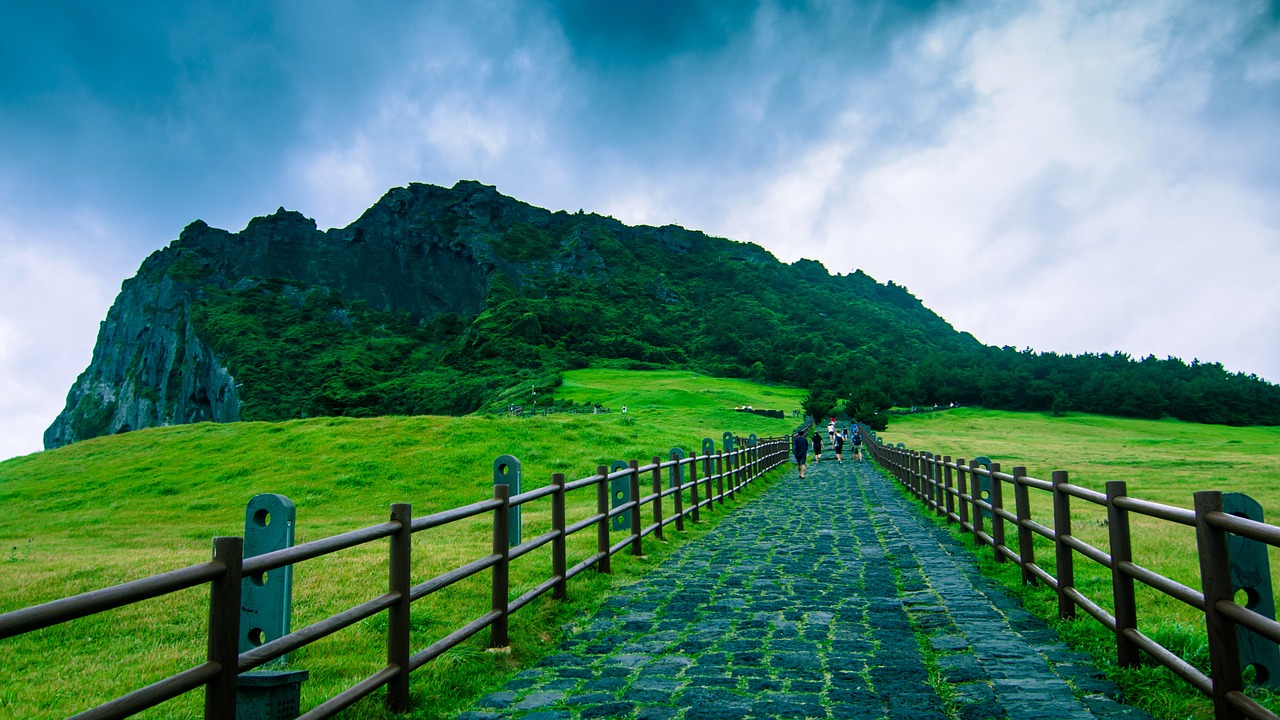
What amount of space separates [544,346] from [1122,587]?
132 m

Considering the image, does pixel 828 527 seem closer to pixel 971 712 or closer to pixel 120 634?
pixel 971 712

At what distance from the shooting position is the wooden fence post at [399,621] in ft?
14.4

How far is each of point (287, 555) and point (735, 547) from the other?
339 inches

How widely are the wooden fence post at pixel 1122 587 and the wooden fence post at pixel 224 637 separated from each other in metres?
4.93

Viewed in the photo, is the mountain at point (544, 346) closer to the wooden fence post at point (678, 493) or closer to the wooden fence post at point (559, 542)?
the wooden fence post at point (678, 493)

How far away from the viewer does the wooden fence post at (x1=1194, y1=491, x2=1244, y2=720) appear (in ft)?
11.7

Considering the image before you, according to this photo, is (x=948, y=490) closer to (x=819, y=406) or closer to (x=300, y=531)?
(x=300, y=531)

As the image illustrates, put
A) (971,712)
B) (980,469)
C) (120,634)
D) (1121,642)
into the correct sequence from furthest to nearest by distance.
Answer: (980,469) → (120,634) → (1121,642) → (971,712)

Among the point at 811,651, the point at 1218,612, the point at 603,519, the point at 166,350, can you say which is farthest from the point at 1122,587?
the point at 166,350

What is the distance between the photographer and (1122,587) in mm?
4891

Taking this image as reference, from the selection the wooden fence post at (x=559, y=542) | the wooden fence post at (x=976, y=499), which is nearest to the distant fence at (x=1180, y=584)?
the wooden fence post at (x=976, y=499)

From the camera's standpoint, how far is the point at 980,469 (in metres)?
9.88

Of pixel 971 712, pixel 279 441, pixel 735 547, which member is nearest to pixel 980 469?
pixel 735 547

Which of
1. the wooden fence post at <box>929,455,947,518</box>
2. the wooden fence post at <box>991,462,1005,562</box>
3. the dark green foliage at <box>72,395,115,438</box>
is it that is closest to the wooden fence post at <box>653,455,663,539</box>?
the wooden fence post at <box>991,462,1005,562</box>
